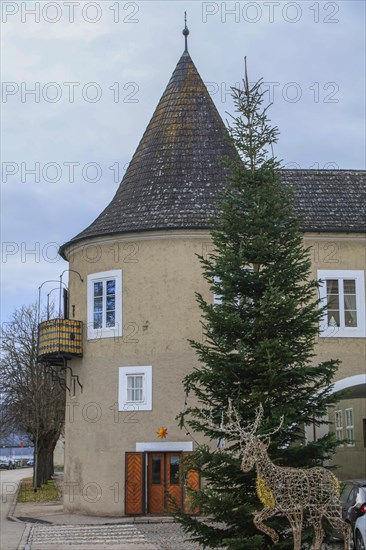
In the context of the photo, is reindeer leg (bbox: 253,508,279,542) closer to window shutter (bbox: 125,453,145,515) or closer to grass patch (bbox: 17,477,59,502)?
window shutter (bbox: 125,453,145,515)

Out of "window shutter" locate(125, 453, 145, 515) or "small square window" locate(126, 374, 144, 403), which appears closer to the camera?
"window shutter" locate(125, 453, 145, 515)

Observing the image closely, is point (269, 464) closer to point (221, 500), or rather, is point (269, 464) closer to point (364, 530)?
point (221, 500)

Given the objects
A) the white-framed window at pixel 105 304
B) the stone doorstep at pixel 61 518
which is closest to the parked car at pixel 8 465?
the stone doorstep at pixel 61 518

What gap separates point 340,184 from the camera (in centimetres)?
3073

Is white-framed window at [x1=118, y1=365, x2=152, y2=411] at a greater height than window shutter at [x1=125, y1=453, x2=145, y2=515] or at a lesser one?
greater

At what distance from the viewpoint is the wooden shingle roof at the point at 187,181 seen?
28.3 metres

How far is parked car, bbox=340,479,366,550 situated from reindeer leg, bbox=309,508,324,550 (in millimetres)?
3299

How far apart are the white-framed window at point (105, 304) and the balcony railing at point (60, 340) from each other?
458mm

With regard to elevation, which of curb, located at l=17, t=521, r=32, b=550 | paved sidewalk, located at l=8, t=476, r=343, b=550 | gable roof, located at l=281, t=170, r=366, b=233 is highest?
gable roof, located at l=281, t=170, r=366, b=233

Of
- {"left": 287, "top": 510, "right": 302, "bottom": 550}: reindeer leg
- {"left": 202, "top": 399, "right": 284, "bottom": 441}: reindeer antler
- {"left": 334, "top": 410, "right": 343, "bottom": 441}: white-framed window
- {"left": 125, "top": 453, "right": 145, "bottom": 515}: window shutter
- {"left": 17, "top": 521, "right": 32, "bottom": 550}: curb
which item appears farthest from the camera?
{"left": 334, "top": 410, "right": 343, "bottom": 441}: white-framed window

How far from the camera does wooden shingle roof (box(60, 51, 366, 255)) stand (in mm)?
28297

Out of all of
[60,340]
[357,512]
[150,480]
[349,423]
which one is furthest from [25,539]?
[349,423]

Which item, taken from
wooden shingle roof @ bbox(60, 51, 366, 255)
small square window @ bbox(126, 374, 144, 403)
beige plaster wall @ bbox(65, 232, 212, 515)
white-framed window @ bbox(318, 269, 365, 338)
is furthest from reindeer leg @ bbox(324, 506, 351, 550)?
wooden shingle roof @ bbox(60, 51, 366, 255)

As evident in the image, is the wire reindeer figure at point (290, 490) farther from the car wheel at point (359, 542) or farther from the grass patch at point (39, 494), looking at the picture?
the grass patch at point (39, 494)
